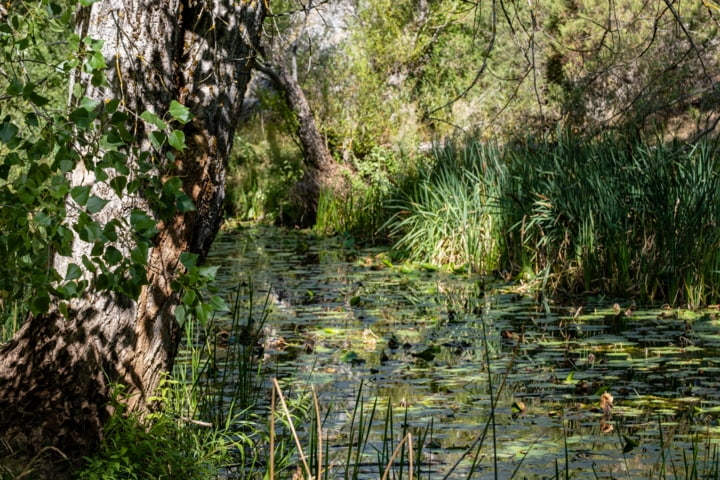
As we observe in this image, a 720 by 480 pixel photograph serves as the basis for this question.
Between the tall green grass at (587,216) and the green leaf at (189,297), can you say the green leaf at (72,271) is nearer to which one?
the green leaf at (189,297)

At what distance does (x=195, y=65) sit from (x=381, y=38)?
55.0ft

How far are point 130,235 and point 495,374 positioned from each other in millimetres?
3220

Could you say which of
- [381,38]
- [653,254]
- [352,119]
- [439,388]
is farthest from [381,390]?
[381,38]

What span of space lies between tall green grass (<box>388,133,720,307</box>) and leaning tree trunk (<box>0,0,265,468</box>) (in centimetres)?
354

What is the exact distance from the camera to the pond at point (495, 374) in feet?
15.0

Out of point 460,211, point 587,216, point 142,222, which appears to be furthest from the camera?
point 460,211

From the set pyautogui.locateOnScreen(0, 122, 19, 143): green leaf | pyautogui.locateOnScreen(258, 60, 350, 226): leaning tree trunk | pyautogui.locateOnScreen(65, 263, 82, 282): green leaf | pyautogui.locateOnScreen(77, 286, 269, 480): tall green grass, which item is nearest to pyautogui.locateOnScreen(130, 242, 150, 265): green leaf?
pyautogui.locateOnScreen(65, 263, 82, 282): green leaf

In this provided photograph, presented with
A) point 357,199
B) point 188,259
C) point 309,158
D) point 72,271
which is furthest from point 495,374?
point 309,158

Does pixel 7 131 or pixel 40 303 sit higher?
pixel 7 131

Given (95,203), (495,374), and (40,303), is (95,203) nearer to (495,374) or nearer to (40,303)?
(40,303)

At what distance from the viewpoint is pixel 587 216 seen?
31.1 ft

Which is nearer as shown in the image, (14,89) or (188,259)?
(14,89)

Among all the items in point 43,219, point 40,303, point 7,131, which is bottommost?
point 40,303

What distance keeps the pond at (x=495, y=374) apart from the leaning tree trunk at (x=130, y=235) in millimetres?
956
